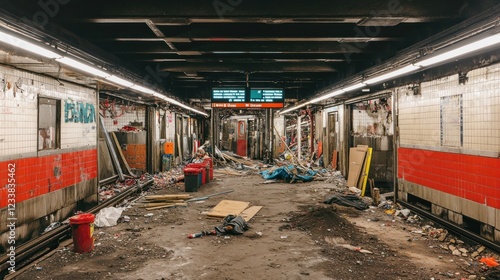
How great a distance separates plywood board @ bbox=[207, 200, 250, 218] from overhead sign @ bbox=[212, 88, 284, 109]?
4246 mm

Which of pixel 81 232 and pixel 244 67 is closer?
pixel 81 232

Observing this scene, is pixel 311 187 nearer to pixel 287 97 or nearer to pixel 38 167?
pixel 287 97

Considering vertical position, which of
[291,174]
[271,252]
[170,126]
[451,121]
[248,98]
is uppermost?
[248,98]

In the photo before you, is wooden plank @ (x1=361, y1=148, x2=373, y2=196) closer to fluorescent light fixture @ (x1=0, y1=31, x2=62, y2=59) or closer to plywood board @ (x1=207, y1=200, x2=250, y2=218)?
plywood board @ (x1=207, y1=200, x2=250, y2=218)

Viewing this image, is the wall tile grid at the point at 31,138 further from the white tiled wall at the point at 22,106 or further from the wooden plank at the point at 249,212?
the wooden plank at the point at 249,212

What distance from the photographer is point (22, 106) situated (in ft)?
18.1

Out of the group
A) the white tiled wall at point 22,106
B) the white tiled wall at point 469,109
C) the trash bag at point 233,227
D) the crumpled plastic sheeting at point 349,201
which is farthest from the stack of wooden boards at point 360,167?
the white tiled wall at point 22,106

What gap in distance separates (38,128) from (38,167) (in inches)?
27.7

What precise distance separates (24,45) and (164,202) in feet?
18.2

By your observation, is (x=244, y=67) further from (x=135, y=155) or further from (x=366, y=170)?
(x=135, y=155)

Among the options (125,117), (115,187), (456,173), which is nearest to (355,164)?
(456,173)

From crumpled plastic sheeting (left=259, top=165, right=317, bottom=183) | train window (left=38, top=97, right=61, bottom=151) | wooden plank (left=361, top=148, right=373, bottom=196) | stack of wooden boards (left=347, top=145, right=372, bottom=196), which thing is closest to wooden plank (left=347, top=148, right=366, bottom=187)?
stack of wooden boards (left=347, top=145, right=372, bottom=196)

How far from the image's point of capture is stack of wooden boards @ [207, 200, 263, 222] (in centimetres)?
730

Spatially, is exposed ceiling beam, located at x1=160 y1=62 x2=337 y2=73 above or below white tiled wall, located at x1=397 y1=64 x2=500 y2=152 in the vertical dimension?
above
